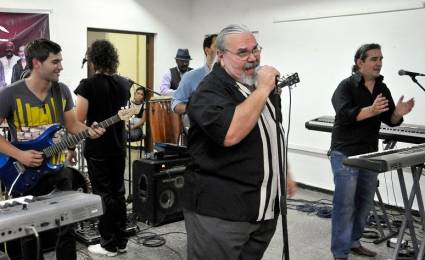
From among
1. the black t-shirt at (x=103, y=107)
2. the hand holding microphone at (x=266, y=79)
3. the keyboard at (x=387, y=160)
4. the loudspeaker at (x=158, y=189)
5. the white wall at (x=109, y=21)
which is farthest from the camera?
the white wall at (x=109, y=21)

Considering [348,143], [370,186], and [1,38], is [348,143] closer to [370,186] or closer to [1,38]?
[370,186]

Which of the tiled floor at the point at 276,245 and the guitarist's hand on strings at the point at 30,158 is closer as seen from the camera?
the guitarist's hand on strings at the point at 30,158

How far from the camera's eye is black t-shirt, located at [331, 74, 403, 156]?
3.23m

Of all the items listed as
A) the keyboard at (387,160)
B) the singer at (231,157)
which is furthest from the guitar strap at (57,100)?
the keyboard at (387,160)

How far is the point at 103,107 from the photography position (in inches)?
134

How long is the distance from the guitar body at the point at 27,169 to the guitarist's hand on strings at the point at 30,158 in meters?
0.05

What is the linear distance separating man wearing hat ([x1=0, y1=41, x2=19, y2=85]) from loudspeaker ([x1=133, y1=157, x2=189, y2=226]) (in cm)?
269

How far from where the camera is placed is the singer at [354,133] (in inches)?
127

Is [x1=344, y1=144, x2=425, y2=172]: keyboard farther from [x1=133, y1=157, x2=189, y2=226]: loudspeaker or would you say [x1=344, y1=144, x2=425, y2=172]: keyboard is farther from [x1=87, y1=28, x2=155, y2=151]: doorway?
[x1=87, y1=28, x2=155, y2=151]: doorway

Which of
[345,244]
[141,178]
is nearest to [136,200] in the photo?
[141,178]

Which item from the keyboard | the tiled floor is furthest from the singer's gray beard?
the tiled floor

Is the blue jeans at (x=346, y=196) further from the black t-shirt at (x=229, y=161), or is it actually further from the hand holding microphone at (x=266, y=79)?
the hand holding microphone at (x=266, y=79)

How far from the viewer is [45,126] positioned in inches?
112

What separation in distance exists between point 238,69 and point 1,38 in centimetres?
491
